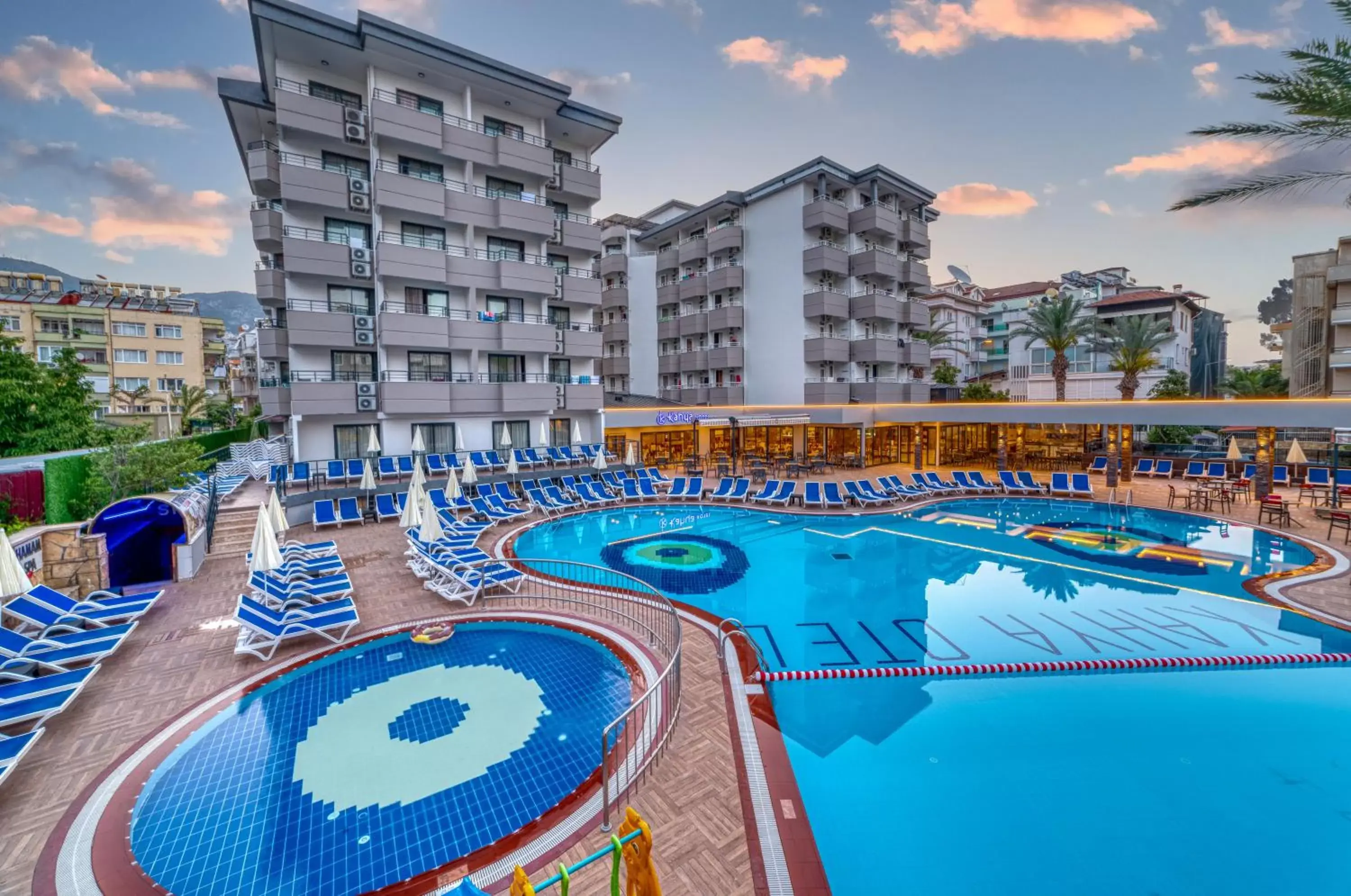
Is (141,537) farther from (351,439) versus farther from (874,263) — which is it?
(874,263)

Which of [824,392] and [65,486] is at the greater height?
[824,392]

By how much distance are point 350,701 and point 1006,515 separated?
2131 cm

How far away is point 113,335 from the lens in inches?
1827

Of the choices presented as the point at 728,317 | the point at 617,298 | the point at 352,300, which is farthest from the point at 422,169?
the point at 728,317

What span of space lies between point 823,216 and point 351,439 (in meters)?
27.7

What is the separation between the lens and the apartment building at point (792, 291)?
32375mm

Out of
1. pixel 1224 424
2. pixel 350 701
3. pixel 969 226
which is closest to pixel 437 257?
pixel 350 701

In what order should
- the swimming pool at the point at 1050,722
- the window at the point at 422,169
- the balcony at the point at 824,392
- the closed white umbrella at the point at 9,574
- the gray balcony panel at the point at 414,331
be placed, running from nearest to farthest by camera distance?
the swimming pool at the point at 1050,722
the closed white umbrella at the point at 9,574
the gray balcony panel at the point at 414,331
the window at the point at 422,169
the balcony at the point at 824,392

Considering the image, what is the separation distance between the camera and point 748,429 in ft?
119

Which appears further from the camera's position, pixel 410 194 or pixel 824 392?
pixel 824 392

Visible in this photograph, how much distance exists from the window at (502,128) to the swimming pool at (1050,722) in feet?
73.8

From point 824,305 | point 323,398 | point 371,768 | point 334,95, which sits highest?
point 334,95

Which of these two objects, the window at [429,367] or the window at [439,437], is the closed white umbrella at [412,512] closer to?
the window at [429,367]

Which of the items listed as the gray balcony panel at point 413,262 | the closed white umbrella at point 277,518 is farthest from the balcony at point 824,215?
the closed white umbrella at point 277,518
